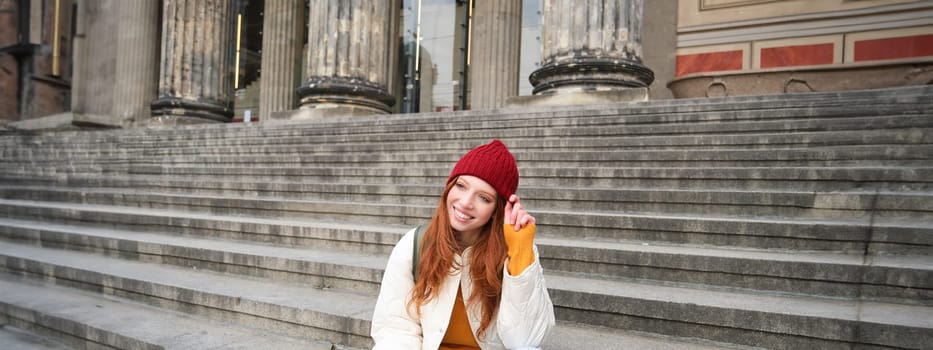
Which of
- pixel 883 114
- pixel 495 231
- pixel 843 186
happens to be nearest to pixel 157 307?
pixel 495 231

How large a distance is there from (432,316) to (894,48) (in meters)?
11.3

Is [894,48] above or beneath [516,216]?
above

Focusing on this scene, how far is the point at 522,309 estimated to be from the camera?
172cm

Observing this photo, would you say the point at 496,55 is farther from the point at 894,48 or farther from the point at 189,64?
the point at 894,48

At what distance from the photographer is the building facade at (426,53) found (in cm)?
802

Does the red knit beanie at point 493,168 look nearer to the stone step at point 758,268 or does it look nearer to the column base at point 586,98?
the stone step at point 758,268

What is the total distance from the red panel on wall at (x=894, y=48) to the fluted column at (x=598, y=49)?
5.10 meters

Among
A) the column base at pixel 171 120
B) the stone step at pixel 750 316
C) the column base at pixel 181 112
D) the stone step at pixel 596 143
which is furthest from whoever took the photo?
the column base at pixel 181 112

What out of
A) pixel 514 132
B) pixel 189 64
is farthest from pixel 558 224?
pixel 189 64

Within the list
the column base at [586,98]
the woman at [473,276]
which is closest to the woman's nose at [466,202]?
the woman at [473,276]

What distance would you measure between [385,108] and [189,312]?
738 cm

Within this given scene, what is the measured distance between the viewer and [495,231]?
1814 mm

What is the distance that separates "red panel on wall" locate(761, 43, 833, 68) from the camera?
10.5m

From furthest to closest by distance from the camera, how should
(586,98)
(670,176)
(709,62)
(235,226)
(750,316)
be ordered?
(709,62) < (586,98) < (235,226) < (670,176) < (750,316)
